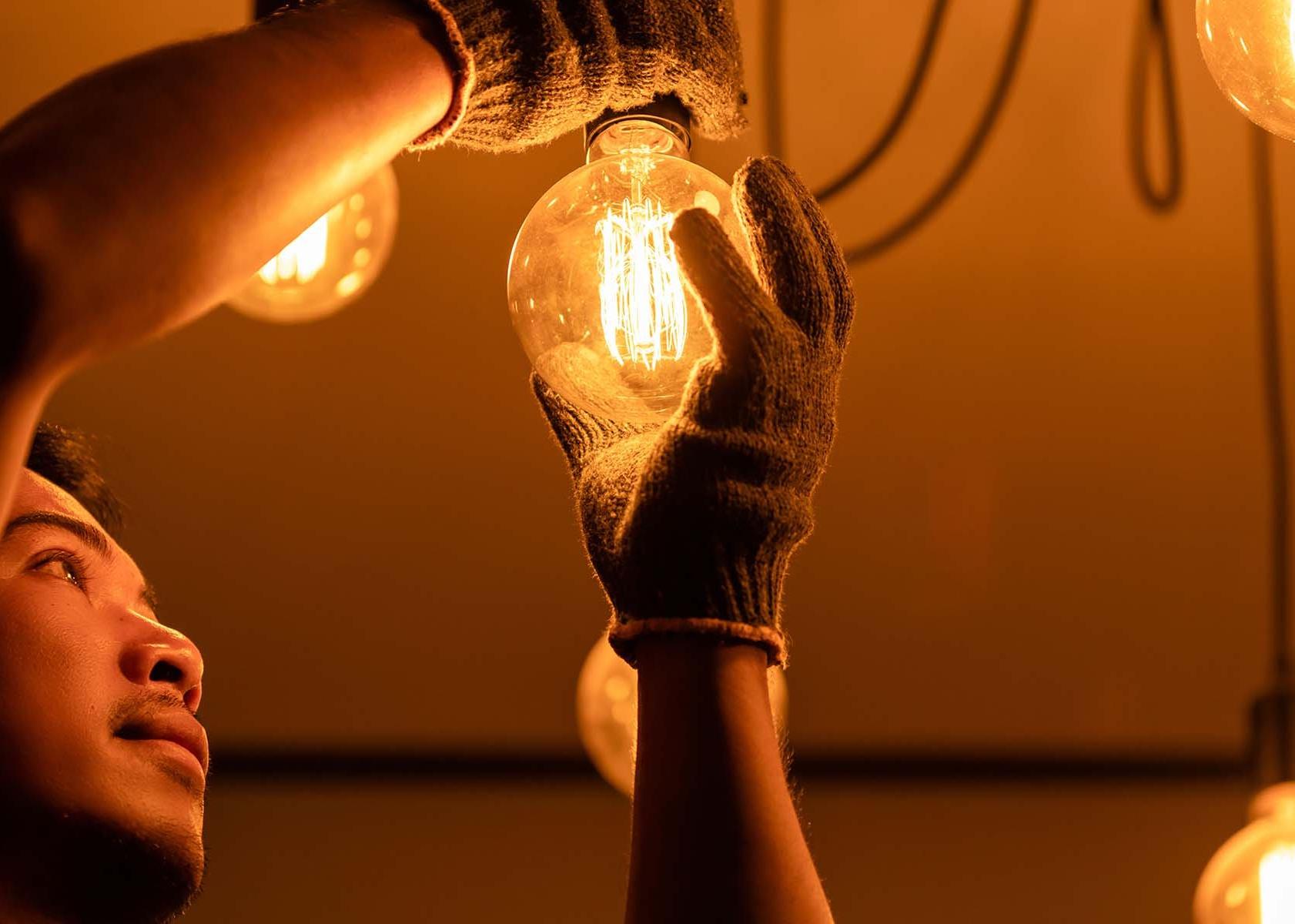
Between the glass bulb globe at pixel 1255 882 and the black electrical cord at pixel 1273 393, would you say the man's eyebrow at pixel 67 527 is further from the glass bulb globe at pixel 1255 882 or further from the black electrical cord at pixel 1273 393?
the black electrical cord at pixel 1273 393

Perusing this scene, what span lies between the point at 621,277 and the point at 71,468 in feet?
2.42

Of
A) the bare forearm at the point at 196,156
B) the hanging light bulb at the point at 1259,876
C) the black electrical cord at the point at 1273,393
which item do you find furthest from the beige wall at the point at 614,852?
the bare forearm at the point at 196,156

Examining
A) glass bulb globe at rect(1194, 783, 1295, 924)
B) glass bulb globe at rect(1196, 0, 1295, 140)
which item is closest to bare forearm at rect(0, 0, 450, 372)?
glass bulb globe at rect(1196, 0, 1295, 140)

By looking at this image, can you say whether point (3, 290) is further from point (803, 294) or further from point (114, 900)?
point (114, 900)

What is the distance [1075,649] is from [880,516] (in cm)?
47

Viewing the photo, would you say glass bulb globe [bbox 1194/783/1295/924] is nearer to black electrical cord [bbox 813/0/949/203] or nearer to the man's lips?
black electrical cord [bbox 813/0/949/203]

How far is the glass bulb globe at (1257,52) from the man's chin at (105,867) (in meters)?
0.76

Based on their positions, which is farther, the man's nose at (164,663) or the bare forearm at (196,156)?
the man's nose at (164,663)

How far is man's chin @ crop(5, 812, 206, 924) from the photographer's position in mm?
851

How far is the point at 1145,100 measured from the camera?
168cm

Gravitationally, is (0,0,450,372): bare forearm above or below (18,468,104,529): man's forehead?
below

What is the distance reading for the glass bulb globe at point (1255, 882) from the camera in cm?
141

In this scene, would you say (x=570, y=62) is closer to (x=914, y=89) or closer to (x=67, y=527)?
(x=67, y=527)

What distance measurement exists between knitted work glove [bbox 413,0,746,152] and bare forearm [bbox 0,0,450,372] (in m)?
0.06
